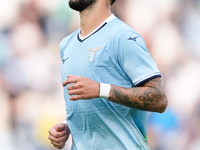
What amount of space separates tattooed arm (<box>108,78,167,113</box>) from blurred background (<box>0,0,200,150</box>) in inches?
84.4

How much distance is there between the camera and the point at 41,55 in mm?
3412

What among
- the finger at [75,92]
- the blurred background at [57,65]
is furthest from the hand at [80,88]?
the blurred background at [57,65]

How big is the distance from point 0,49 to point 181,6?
2.26 meters

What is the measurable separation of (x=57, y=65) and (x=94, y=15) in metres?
1.90

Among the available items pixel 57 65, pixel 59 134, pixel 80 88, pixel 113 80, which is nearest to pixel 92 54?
pixel 113 80

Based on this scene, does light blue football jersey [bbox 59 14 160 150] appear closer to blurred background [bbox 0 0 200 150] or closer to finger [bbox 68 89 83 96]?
finger [bbox 68 89 83 96]

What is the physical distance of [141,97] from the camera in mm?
1241

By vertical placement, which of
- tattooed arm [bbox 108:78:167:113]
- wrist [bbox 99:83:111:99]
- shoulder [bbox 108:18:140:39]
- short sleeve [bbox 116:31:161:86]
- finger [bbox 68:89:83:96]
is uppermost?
shoulder [bbox 108:18:140:39]

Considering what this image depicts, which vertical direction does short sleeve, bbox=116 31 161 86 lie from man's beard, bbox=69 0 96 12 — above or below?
below

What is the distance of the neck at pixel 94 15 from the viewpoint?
60.6 inches

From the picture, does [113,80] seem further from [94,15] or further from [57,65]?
[57,65]

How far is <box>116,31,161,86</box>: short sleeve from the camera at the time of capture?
1.28m

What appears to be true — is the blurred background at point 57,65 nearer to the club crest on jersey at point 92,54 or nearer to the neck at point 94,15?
the neck at point 94,15

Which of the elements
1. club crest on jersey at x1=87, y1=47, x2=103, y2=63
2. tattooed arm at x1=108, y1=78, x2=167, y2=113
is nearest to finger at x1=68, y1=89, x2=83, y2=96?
tattooed arm at x1=108, y1=78, x2=167, y2=113
